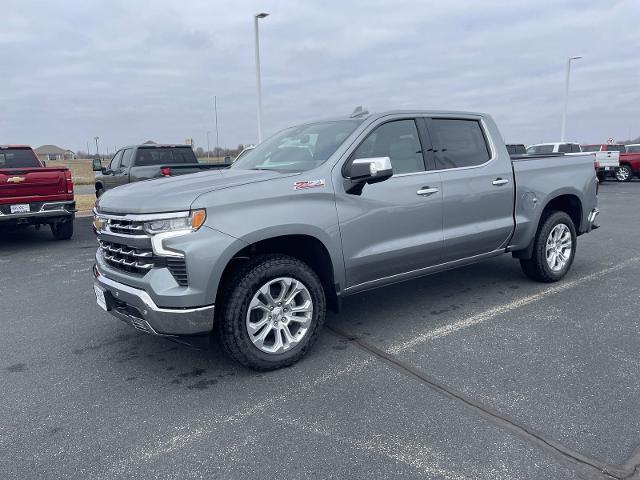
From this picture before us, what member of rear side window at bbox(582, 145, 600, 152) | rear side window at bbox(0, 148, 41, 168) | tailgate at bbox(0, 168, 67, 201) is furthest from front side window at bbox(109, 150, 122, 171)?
rear side window at bbox(582, 145, 600, 152)

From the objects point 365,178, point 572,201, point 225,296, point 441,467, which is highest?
point 365,178

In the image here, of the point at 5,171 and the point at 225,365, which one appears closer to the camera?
the point at 225,365

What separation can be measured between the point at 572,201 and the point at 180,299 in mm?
4756

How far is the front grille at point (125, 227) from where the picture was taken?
336 cm

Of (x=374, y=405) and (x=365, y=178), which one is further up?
(x=365, y=178)

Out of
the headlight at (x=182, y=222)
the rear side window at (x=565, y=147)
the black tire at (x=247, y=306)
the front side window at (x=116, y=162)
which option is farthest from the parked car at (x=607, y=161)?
the headlight at (x=182, y=222)

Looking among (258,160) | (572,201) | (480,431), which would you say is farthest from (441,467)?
(572,201)

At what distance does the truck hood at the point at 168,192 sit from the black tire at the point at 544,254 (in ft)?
10.4

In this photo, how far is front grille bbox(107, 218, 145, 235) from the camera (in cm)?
336

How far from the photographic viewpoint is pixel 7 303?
557cm

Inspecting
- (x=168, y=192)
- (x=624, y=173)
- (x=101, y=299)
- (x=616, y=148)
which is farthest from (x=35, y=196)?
(x=624, y=173)

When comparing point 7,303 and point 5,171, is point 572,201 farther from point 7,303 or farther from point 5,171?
point 5,171

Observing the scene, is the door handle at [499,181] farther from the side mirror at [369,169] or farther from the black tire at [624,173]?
the black tire at [624,173]

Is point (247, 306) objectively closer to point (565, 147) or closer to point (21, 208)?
point (21, 208)
